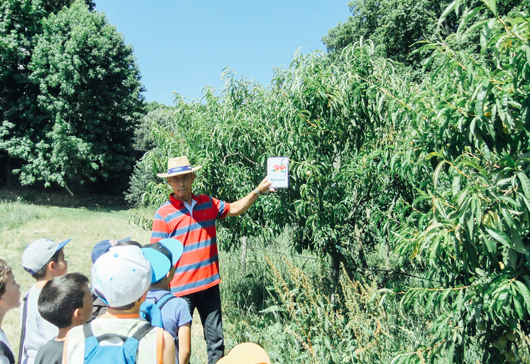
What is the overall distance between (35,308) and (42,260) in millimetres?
340

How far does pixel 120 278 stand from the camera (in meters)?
1.80

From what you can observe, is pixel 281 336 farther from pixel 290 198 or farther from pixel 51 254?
pixel 51 254

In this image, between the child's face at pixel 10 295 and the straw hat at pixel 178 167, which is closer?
the child's face at pixel 10 295

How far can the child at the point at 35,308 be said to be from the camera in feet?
8.66

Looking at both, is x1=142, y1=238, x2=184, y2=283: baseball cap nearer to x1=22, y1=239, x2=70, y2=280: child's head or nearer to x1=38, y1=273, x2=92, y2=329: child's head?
x1=38, y1=273, x2=92, y2=329: child's head

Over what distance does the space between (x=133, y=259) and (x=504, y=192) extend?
1.70 m

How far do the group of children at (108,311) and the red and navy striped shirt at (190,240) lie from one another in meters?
0.66

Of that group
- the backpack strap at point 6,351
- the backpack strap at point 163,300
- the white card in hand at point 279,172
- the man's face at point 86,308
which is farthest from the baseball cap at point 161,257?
the white card in hand at point 279,172

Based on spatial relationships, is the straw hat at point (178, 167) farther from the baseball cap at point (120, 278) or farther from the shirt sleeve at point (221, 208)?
the baseball cap at point (120, 278)

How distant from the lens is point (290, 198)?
422cm

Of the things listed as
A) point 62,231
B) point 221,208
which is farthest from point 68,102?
point 221,208

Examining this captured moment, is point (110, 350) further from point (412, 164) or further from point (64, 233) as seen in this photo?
point (64, 233)

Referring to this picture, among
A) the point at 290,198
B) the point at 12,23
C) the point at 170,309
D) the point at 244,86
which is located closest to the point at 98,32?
the point at 12,23

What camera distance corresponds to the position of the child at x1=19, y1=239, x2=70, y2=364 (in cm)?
264
